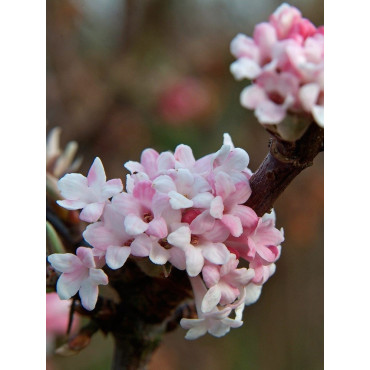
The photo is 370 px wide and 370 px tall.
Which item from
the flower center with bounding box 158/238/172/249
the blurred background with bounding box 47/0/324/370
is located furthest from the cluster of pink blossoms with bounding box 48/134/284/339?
the blurred background with bounding box 47/0/324/370

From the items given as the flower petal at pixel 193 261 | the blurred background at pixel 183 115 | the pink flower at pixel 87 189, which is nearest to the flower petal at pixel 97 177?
the pink flower at pixel 87 189

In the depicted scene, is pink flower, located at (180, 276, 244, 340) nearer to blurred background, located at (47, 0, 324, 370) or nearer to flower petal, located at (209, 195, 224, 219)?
flower petal, located at (209, 195, 224, 219)

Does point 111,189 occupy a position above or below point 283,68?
below

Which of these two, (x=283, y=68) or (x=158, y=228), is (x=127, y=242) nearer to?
(x=158, y=228)

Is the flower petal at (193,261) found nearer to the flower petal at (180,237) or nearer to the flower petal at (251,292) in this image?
the flower petal at (180,237)

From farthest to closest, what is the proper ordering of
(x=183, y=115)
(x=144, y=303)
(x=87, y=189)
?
(x=183, y=115) < (x=144, y=303) < (x=87, y=189)

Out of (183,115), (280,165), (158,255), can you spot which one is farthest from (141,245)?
(183,115)
